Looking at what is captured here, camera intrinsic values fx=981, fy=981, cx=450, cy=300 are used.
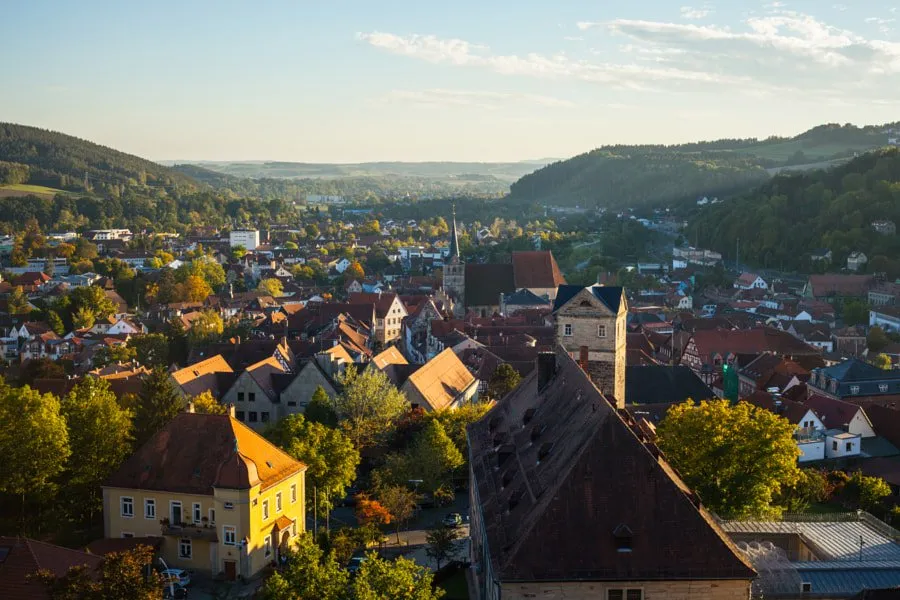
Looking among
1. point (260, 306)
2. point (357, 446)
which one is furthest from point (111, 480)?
point (260, 306)

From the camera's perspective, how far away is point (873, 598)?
22.8 m

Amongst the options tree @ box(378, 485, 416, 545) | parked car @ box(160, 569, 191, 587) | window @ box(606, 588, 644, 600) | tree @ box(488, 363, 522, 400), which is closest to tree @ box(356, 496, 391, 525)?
tree @ box(378, 485, 416, 545)

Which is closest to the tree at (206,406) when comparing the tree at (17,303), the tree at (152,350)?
the tree at (152,350)

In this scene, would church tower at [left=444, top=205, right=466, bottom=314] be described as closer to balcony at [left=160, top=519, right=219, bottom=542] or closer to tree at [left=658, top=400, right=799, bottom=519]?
tree at [left=658, top=400, right=799, bottom=519]

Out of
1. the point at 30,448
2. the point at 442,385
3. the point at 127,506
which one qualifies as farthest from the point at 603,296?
the point at 30,448

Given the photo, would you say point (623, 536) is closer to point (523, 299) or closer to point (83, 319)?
point (523, 299)

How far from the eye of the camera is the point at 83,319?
→ 91312 mm

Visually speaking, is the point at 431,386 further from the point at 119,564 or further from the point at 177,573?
the point at 119,564

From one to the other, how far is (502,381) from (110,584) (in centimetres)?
3294

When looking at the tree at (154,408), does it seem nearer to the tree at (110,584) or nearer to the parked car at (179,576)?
the parked car at (179,576)

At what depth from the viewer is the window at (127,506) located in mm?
31281

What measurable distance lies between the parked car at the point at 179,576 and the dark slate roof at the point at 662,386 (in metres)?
28.9

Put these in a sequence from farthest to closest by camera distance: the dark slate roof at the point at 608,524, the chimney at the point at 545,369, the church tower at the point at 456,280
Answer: the church tower at the point at 456,280
the chimney at the point at 545,369
the dark slate roof at the point at 608,524

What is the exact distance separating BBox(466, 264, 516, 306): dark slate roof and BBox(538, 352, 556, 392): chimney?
72375 mm
